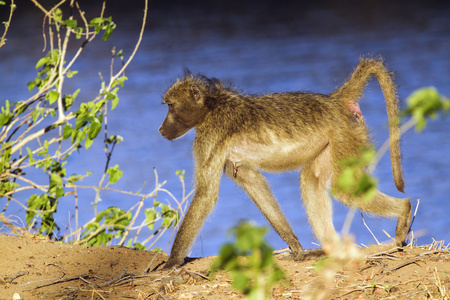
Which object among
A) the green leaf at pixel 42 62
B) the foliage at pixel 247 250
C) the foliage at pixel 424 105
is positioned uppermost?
the green leaf at pixel 42 62

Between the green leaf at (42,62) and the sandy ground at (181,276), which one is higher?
the green leaf at (42,62)

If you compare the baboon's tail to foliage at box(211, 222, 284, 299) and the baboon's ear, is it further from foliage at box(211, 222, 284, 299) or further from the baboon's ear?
foliage at box(211, 222, 284, 299)

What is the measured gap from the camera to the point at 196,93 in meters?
3.84

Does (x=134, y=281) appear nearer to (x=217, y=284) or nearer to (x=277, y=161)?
(x=217, y=284)

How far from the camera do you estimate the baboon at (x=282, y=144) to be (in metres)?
3.44

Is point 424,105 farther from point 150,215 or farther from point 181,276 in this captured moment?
point 150,215

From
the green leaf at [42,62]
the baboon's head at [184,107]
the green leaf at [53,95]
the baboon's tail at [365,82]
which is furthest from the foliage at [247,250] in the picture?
the green leaf at [42,62]

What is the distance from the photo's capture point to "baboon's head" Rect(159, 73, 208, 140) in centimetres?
382

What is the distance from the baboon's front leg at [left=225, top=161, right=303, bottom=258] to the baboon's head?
1.31 feet

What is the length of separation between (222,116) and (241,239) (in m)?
2.54

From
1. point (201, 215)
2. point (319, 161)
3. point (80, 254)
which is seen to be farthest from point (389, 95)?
point (80, 254)

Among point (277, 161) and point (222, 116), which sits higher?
point (222, 116)

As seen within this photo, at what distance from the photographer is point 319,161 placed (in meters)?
3.67

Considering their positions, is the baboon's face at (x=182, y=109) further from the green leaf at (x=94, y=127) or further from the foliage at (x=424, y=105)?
the foliage at (x=424, y=105)
